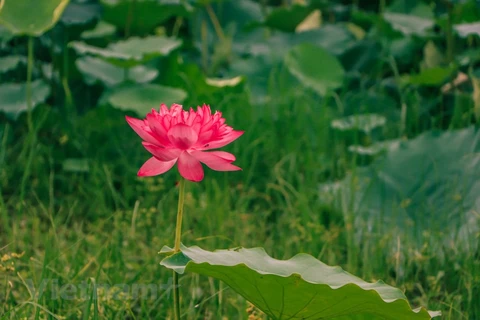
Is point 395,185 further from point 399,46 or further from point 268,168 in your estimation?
point 399,46

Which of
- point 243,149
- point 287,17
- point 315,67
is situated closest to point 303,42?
point 287,17

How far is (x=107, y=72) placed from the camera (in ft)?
7.54

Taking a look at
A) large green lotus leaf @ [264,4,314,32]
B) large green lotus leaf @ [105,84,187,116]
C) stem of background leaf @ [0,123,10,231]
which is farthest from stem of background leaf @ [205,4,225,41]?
stem of background leaf @ [0,123,10,231]

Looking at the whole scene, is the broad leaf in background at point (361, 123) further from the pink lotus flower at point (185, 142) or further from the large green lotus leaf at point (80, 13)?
the pink lotus flower at point (185, 142)

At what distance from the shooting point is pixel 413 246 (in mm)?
1604

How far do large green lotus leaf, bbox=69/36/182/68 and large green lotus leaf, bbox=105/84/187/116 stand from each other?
0.08 m

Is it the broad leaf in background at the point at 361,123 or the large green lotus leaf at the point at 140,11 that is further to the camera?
the large green lotus leaf at the point at 140,11

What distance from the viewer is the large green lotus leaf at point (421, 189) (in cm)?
168

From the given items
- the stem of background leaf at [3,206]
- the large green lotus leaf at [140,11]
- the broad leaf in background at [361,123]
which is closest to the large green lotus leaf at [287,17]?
the large green lotus leaf at [140,11]

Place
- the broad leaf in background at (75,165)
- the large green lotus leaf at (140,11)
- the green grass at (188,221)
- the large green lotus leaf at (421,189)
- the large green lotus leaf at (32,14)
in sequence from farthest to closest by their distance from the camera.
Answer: the large green lotus leaf at (140,11)
the broad leaf in background at (75,165)
the large green lotus leaf at (32,14)
the large green lotus leaf at (421,189)
the green grass at (188,221)

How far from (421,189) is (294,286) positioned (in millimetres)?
986

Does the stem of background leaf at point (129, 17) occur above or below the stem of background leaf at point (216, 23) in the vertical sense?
above

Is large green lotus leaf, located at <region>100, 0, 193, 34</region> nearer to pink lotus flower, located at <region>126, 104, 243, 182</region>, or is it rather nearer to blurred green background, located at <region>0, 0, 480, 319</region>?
blurred green background, located at <region>0, 0, 480, 319</region>

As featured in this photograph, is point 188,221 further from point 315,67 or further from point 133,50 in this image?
point 315,67
